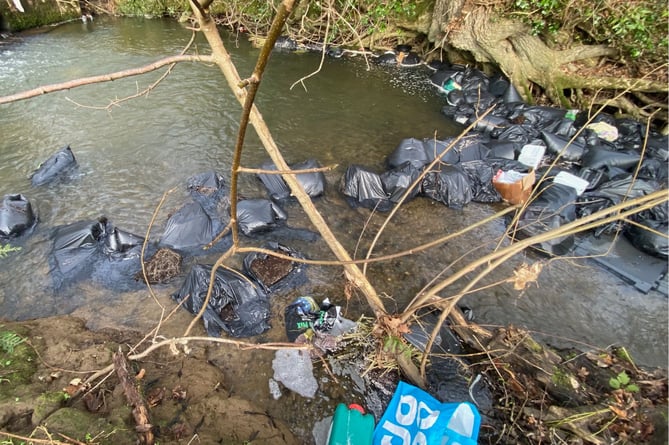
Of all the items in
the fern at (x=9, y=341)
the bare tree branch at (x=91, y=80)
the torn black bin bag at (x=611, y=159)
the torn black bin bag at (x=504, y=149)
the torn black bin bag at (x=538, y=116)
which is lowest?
the torn black bin bag at (x=611, y=159)

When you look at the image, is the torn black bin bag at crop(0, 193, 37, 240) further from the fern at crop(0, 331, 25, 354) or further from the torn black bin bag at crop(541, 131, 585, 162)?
the torn black bin bag at crop(541, 131, 585, 162)

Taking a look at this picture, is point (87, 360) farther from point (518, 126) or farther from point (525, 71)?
point (525, 71)

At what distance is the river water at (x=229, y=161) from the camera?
2812 millimetres

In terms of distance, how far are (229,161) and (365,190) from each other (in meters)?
1.77

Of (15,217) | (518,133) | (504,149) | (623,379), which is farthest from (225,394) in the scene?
(518,133)

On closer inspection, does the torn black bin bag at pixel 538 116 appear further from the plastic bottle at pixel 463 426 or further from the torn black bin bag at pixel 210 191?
the plastic bottle at pixel 463 426

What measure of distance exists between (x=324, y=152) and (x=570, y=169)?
3153mm

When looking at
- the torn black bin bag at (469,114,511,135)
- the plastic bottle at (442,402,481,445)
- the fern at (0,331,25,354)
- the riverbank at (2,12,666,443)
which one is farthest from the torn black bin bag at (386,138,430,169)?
the fern at (0,331,25,354)

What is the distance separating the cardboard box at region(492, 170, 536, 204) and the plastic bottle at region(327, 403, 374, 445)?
2.78m

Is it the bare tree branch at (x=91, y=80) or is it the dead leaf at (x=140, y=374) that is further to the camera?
the dead leaf at (x=140, y=374)

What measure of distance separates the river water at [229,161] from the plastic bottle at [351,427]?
29.7 inches

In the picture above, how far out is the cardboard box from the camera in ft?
12.4

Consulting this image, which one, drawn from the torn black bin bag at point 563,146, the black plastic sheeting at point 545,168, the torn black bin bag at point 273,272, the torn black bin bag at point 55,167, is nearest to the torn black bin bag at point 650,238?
the black plastic sheeting at point 545,168

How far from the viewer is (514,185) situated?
3844 mm
